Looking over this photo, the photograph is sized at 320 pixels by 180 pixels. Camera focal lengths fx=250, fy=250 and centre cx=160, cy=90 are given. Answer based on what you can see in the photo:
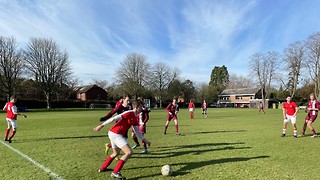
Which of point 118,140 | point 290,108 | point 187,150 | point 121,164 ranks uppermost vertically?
point 290,108

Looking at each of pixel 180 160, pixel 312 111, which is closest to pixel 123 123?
pixel 180 160

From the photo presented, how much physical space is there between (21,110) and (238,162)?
48404 mm

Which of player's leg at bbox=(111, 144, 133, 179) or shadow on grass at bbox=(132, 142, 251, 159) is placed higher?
player's leg at bbox=(111, 144, 133, 179)

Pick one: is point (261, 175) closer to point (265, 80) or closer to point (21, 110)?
point (21, 110)

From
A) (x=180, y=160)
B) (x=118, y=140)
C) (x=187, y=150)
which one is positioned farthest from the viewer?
(x=187, y=150)

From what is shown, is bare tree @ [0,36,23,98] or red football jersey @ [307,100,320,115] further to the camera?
bare tree @ [0,36,23,98]

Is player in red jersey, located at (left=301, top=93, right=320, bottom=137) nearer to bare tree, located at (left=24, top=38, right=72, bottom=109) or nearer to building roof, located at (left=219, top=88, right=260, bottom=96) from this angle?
bare tree, located at (left=24, top=38, right=72, bottom=109)

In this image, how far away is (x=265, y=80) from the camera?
70.3 m

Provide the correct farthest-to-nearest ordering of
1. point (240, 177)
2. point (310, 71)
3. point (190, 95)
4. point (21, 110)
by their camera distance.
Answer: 1. point (190, 95)
2. point (310, 71)
3. point (21, 110)
4. point (240, 177)

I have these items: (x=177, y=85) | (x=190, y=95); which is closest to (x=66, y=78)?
(x=177, y=85)

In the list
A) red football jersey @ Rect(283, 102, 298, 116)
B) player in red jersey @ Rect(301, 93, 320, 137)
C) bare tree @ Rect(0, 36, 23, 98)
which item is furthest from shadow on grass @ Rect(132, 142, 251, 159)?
bare tree @ Rect(0, 36, 23, 98)

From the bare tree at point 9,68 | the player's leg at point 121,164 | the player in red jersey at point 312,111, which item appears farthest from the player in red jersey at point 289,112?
the bare tree at point 9,68

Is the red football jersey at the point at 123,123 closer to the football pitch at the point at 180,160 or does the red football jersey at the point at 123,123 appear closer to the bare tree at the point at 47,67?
the football pitch at the point at 180,160

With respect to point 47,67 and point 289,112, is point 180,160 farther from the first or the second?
point 47,67
